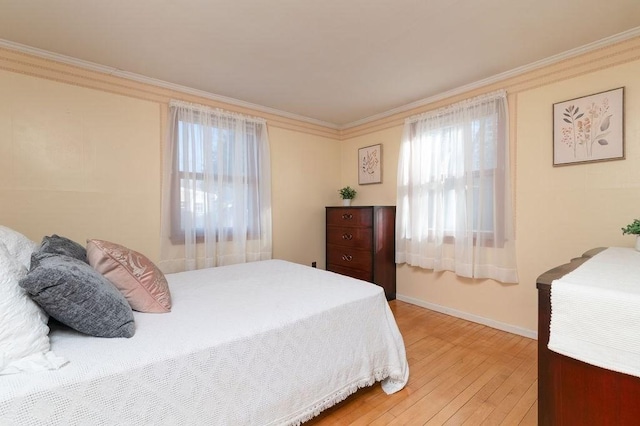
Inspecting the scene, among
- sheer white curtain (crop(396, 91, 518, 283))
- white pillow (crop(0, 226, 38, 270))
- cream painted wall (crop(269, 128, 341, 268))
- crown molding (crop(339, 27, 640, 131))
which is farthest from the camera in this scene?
cream painted wall (crop(269, 128, 341, 268))

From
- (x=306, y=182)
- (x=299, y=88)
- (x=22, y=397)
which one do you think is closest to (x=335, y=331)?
(x=22, y=397)

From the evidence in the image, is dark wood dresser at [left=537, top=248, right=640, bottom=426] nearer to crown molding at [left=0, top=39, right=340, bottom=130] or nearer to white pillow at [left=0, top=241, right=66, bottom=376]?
white pillow at [left=0, top=241, right=66, bottom=376]

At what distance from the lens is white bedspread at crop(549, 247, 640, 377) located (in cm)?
87

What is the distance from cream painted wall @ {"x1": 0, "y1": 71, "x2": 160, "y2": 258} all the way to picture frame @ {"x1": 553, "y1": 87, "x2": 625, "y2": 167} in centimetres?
369

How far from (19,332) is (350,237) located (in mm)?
3076

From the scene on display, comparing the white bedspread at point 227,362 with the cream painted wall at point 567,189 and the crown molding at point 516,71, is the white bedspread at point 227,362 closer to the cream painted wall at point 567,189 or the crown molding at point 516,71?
the cream painted wall at point 567,189

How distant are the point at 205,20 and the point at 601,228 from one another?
10.8 ft

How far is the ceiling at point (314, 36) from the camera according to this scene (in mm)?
1776

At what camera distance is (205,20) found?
1.89m

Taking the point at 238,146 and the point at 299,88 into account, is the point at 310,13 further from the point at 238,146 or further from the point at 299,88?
the point at 238,146

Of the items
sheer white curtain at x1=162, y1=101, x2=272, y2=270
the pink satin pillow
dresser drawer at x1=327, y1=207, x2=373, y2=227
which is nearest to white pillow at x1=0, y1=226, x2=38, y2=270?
the pink satin pillow

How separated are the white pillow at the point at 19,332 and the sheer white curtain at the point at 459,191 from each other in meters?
3.11

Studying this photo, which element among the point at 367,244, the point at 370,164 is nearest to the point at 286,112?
the point at 370,164

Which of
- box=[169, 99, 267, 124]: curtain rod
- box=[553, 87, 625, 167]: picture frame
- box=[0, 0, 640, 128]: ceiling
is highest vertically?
box=[0, 0, 640, 128]: ceiling
